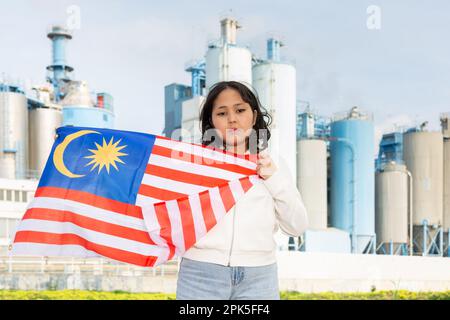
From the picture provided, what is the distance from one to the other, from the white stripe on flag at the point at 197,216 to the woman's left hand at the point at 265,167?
342mm

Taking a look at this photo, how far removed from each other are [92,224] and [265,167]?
36.1 inches

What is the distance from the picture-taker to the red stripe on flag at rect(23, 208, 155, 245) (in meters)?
2.48

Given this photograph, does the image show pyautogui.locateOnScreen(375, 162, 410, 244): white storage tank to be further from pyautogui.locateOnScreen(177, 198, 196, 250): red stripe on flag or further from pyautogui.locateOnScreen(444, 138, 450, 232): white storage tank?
pyautogui.locateOnScreen(177, 198, 196, 250): red stripe on flag

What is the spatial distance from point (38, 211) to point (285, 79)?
21.4 metres

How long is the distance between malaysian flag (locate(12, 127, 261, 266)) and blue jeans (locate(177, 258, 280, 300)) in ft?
0.83

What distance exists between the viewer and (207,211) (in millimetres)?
2334

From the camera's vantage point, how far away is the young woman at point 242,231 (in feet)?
7.09

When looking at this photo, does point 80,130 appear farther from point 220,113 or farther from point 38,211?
point 220,113

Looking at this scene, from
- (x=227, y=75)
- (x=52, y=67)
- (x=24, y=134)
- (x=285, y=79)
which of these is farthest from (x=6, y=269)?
(x=52, y=67)

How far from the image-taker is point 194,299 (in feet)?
7.11

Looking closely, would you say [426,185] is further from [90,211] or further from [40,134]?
[90,211]

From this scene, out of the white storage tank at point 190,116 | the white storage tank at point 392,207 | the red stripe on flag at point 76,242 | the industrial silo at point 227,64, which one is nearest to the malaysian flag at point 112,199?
the red stripe on flag at point 76,242

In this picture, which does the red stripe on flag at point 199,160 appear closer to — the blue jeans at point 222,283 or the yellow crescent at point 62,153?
the yellow crescent at point 62,153
